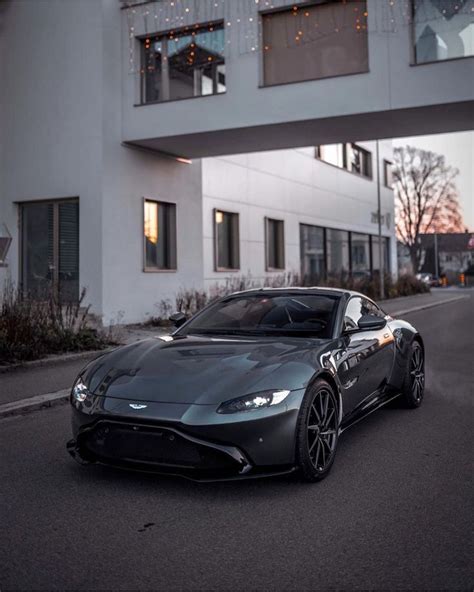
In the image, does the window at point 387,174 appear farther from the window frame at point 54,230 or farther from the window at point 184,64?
the window frame at point 54,230

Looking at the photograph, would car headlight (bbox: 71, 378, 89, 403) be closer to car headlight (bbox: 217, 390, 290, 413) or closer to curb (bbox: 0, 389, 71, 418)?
car headlight (bbox: 217, 390, 290, 413)

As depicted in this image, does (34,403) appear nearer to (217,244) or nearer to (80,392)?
(80,392)

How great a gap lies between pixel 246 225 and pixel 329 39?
8.39 meters

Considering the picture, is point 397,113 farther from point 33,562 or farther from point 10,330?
point 33,562

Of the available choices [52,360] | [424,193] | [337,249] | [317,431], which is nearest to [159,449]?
[317,431]

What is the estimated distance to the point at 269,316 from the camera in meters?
5.91

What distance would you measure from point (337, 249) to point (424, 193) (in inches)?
1630

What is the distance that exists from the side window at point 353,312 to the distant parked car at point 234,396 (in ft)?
0.08

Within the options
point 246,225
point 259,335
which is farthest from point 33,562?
point 246,225

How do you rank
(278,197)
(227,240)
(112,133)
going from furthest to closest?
(278,197)
(227,240)
(112,133)

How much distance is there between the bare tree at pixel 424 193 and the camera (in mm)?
67188

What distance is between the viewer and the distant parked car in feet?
13.9

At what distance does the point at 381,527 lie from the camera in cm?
387

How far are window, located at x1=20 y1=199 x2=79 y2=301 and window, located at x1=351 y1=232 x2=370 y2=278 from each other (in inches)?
666
